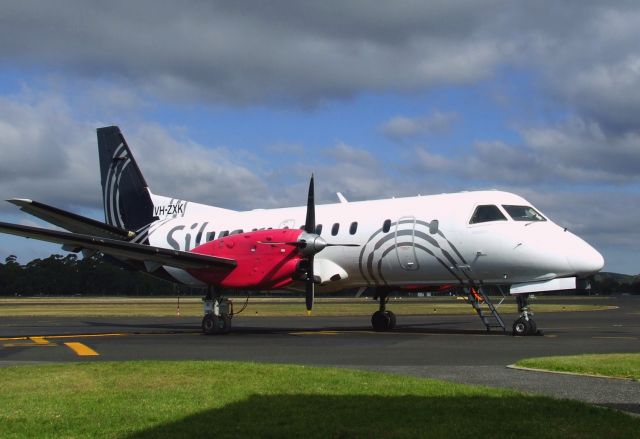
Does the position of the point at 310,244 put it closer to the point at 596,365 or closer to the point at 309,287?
the point at 309,287

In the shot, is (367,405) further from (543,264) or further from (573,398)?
(543,264)

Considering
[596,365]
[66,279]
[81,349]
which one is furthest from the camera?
[66,279]

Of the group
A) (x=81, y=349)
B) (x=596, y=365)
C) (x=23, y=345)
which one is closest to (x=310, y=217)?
(x=81, y=349)

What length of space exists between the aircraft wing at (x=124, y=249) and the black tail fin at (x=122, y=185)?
6707 mm

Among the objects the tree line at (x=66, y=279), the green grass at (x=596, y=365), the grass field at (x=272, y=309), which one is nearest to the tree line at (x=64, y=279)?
the tree line at (x=66, y=279)

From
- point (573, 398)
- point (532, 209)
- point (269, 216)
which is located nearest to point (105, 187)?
point (269, 216)

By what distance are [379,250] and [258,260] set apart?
11.5 feet

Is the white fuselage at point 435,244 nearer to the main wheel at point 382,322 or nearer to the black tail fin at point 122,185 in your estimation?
the main wheel at point 382,322

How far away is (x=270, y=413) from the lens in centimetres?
755

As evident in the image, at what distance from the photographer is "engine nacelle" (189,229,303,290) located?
21.0m

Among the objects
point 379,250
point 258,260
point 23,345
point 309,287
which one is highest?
point 379,250

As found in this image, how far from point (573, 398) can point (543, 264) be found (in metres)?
11.0

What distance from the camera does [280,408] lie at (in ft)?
25.6

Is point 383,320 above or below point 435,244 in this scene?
below
